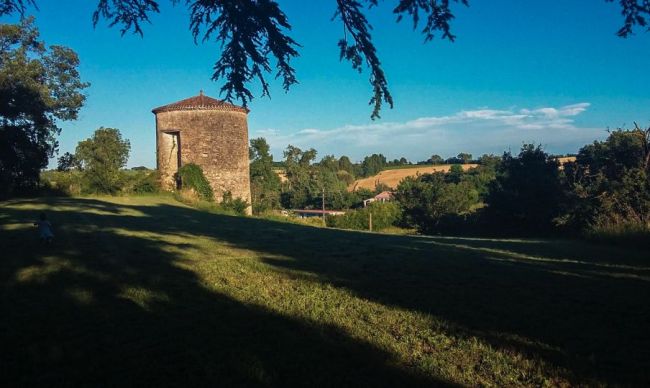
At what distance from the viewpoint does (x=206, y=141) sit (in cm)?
2955

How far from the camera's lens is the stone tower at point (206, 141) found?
29453 millimetres

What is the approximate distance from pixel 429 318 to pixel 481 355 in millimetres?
1037

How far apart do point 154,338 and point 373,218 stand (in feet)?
135

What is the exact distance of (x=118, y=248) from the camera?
9398 millimetres

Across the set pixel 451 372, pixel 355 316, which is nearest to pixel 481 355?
pixel 451 372

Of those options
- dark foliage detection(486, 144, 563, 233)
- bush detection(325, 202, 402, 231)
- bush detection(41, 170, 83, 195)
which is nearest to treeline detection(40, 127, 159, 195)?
bush detection(41, 170, 83, 195)

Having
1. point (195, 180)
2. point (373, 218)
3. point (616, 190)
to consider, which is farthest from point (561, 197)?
point (195, 180)

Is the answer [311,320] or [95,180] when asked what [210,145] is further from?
[311,320]

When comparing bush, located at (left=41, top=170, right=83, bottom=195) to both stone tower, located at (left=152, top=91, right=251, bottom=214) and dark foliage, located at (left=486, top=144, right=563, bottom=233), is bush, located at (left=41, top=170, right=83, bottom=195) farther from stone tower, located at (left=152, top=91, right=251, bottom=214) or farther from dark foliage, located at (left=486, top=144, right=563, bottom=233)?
dark foliage, located at (left=486, top=144, right=563, bottom=233)

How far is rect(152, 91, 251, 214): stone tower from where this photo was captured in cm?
2945

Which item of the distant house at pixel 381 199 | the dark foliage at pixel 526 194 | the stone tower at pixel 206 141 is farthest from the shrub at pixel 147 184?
the distant house at pixel 381 199

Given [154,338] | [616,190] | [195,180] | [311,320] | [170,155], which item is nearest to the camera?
[154,338]

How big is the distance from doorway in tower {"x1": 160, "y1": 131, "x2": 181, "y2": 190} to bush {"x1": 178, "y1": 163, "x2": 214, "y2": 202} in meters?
1.70

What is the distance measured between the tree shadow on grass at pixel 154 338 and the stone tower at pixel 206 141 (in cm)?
2265
